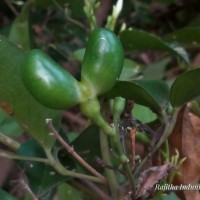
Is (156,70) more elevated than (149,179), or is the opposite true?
(149,179)

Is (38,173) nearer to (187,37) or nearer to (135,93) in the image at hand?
(135,93)

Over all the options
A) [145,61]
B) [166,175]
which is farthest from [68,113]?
[166,175]

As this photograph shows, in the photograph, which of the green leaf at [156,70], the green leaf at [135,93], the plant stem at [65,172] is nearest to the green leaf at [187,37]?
the green leaf at [156,70]

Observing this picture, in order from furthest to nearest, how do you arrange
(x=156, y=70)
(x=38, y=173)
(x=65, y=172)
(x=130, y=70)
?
(x=156, y=70)
(x=130, y=70)
(x=38, y=173)
(x=65, y=172)

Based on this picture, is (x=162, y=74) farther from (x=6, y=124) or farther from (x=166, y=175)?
(x=166, y=175)

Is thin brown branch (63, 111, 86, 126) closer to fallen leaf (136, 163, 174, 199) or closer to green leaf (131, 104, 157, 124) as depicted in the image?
green leaf (131, 104, 157, 124)

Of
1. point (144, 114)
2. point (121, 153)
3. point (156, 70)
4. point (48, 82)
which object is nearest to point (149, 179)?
point (121, 153)
